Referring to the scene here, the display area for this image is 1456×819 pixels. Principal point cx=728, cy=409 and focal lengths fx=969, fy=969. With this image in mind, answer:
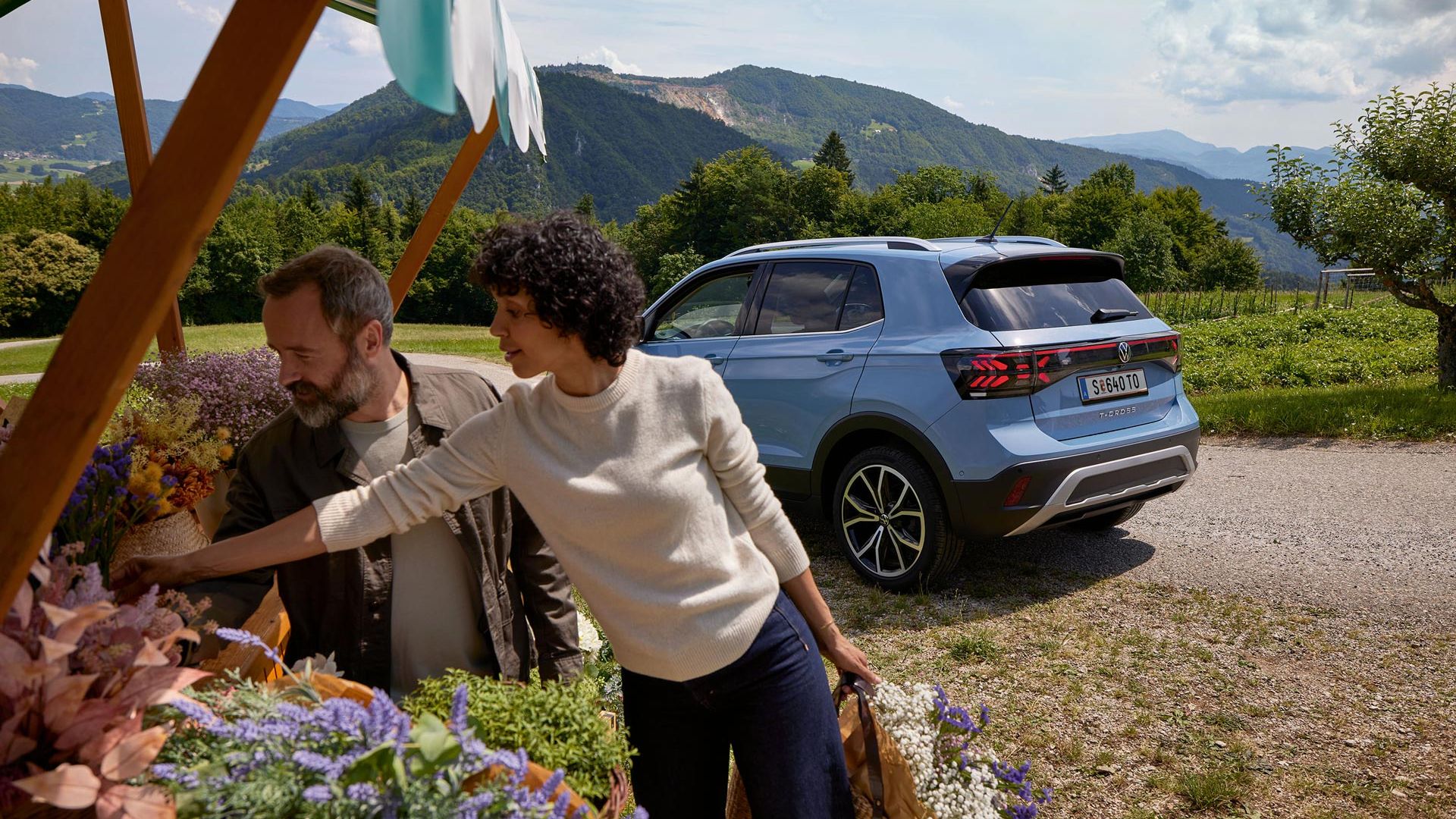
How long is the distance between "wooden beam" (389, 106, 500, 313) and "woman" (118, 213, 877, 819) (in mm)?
1255

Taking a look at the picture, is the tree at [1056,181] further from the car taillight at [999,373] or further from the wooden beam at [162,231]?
the wooden beam at [162,231]

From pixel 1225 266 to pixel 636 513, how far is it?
328 feet

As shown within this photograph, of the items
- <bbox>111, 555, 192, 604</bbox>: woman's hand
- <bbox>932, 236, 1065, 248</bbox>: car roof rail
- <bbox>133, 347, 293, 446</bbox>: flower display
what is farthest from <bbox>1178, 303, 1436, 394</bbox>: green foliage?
<bbox>111, 555, 192, 604</bbox>: woman's hand

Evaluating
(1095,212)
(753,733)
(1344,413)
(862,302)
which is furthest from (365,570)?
(1095,212)

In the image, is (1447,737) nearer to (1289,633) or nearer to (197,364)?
(1289,633)

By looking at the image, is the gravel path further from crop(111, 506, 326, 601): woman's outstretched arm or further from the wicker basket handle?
crop(111, 506, 326, 601): woman's outstretched arm

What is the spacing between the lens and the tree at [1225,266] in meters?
88.0

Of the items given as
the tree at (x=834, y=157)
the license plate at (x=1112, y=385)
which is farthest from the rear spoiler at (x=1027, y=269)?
the tree at (x=834, y=157)

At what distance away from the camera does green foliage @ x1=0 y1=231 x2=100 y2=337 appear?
4438 cm

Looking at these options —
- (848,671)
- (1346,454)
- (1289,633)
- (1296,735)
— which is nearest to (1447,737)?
(1296,735)

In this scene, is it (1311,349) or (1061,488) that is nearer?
(1061,488)

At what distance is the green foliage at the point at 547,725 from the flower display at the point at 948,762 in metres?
0.84

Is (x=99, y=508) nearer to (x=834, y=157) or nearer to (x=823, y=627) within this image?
(x=823, y=627)

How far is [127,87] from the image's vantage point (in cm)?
372
